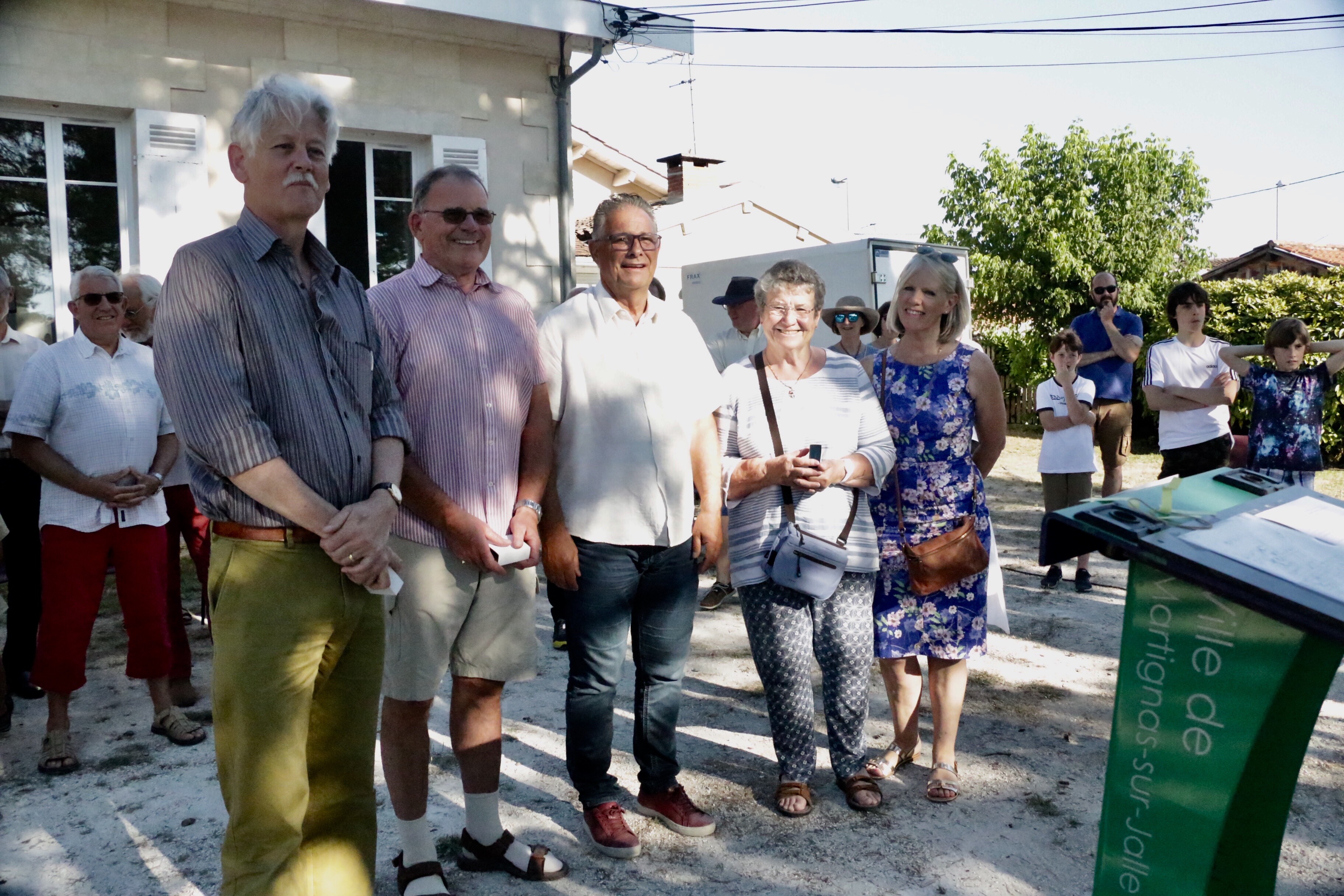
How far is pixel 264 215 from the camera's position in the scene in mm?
2252

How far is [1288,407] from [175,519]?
621cm

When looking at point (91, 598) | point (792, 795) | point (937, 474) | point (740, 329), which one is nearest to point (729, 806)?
point (792, 795)

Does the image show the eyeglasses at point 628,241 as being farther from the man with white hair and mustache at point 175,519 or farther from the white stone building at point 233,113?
the white stone building at point 233,113

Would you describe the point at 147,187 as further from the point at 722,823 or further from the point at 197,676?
the point at 722,823

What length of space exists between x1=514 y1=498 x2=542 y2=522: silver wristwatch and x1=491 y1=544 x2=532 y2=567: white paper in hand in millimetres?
156

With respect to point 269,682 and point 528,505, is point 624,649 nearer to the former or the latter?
point 528,505

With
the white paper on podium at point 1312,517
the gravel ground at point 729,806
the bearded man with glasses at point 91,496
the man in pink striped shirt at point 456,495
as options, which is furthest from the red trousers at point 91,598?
the white paper on podium at point 1312,517

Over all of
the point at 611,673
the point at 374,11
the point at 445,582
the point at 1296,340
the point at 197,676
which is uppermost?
the point at 374,11

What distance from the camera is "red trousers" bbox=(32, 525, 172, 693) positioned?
13.6ft

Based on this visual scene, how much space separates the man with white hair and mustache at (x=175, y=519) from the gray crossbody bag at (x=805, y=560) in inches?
109

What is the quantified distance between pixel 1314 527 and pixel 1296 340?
4.91 meters

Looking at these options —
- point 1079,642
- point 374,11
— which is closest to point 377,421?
point 1079,642

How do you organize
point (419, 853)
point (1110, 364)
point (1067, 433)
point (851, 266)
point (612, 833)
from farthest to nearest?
point (851, 266)
point (1110, 364)
point (1067, 433)
point (612, 833)
point (419, 853)

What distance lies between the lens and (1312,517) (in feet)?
7.00
